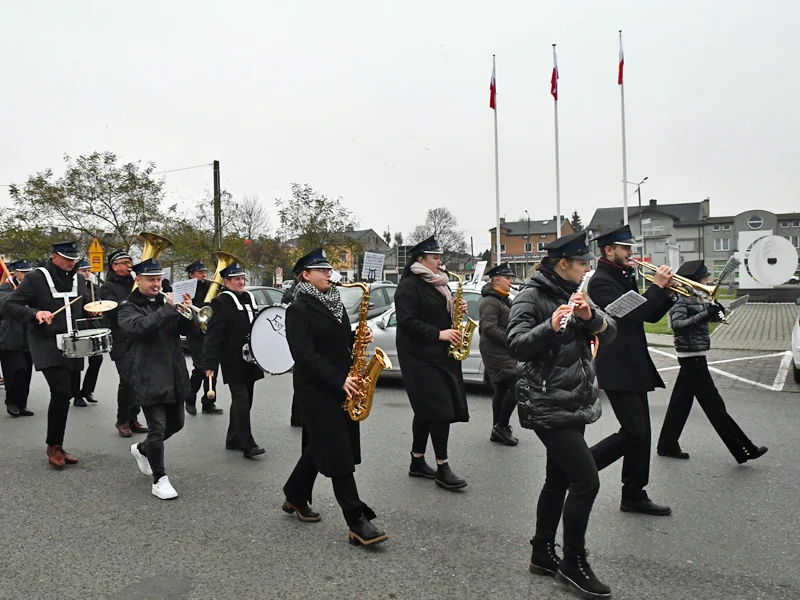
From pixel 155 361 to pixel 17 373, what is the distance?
423cm

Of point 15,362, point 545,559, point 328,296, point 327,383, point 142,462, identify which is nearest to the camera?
point 545,559

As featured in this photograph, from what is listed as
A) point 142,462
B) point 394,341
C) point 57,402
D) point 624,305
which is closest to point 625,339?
point 624,305

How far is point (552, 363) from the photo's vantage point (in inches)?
141

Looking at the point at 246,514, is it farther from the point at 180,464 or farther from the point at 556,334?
the point at 556,334

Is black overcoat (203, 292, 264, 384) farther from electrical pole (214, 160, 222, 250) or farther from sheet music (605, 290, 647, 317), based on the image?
electrical pole (214, 160, 222, 250)

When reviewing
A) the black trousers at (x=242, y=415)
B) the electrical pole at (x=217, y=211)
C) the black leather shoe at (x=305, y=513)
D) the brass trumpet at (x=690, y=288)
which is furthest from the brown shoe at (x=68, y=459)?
the electrical pole at (x=217, y=211)

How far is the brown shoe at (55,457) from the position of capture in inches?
235

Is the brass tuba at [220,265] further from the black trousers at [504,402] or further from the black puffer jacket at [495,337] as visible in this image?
the black trousers at [504,402]

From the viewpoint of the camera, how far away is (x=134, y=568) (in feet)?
12.8

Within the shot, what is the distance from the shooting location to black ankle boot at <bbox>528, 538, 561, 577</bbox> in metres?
3.72

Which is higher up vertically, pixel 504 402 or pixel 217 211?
pixel 217 211

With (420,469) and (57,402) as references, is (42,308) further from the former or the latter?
(420,469)

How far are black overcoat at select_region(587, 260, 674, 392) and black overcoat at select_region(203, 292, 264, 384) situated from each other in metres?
3.38

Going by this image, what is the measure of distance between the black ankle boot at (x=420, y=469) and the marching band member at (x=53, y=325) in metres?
3.09
